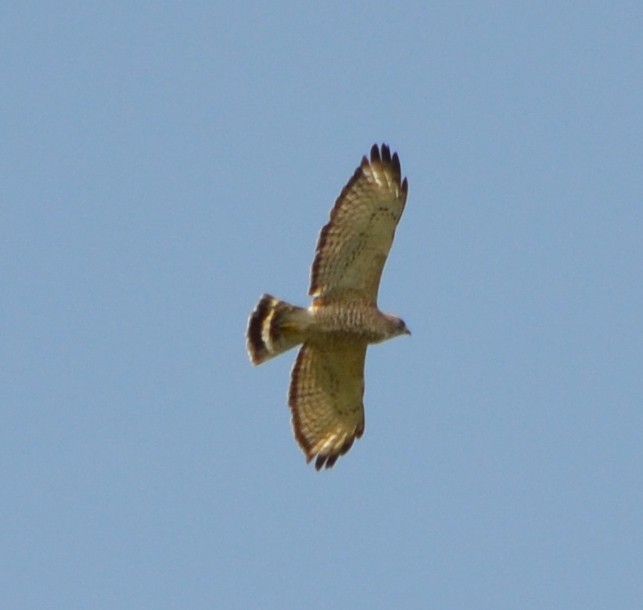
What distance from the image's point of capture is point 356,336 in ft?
64.8

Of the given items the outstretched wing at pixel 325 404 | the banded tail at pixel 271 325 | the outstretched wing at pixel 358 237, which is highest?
the outstretched wing at pixel 358 237

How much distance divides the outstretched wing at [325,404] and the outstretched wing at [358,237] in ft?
2.05

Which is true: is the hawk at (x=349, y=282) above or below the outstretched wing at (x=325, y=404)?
above

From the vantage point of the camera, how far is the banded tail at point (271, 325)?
19703 millimetres

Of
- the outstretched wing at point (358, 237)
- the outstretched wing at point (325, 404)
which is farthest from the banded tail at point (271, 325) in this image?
the outstretched wing at point (325, 404)

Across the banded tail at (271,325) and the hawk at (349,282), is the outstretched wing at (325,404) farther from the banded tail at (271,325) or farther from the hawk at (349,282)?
the banded tail at (271,325)

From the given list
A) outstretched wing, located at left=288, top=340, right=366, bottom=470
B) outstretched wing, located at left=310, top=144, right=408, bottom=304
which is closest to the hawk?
outstretched wing, located at left=310, top=144, right=408, bottom=304

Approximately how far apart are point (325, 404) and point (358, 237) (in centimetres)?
156

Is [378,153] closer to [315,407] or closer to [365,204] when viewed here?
[365,204]

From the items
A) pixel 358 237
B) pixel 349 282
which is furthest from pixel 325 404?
pixel 358 237

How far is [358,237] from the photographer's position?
19.6 metres

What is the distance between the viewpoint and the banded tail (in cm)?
1970

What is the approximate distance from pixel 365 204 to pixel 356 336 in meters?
1.07

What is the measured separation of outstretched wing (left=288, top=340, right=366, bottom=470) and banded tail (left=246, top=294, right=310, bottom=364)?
38 cm
